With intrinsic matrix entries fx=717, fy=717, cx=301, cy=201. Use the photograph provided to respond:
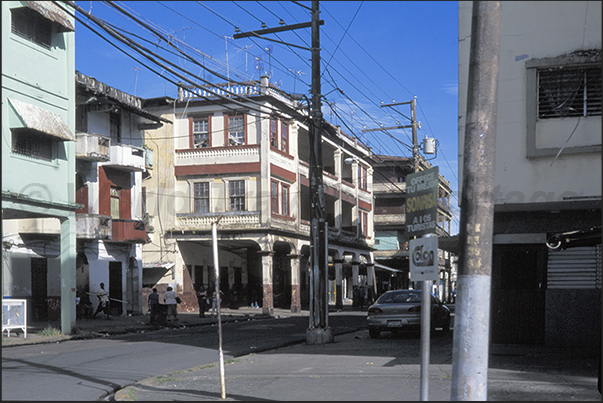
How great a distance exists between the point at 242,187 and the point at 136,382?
26.7 metres

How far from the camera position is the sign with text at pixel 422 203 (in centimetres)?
762

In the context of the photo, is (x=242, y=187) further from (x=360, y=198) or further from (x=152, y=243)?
(x=360, y=198)

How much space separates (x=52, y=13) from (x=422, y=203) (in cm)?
1858

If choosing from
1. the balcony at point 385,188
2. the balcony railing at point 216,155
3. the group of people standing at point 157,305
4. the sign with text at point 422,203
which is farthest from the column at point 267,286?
the sign with text at point 422,203

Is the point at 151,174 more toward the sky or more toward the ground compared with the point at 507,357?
more toward the sky

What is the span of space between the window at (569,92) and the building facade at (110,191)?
70.2 ft

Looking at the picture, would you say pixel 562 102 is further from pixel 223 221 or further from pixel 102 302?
pixel 223 221

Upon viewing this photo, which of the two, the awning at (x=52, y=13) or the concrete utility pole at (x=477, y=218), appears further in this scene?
the awning at (x=52, y=13)

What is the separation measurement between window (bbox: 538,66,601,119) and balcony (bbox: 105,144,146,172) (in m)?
23.5

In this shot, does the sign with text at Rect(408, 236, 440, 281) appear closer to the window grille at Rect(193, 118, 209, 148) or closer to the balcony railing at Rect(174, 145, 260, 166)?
the balcony railing at Rect(174, 145, 260, 166)

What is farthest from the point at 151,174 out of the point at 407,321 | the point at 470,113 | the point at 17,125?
the point at 470,113

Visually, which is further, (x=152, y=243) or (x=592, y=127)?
(x=152, y=243)

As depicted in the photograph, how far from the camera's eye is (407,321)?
19938 millimetres

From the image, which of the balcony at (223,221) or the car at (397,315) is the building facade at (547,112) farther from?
the balcony at (223,221)
